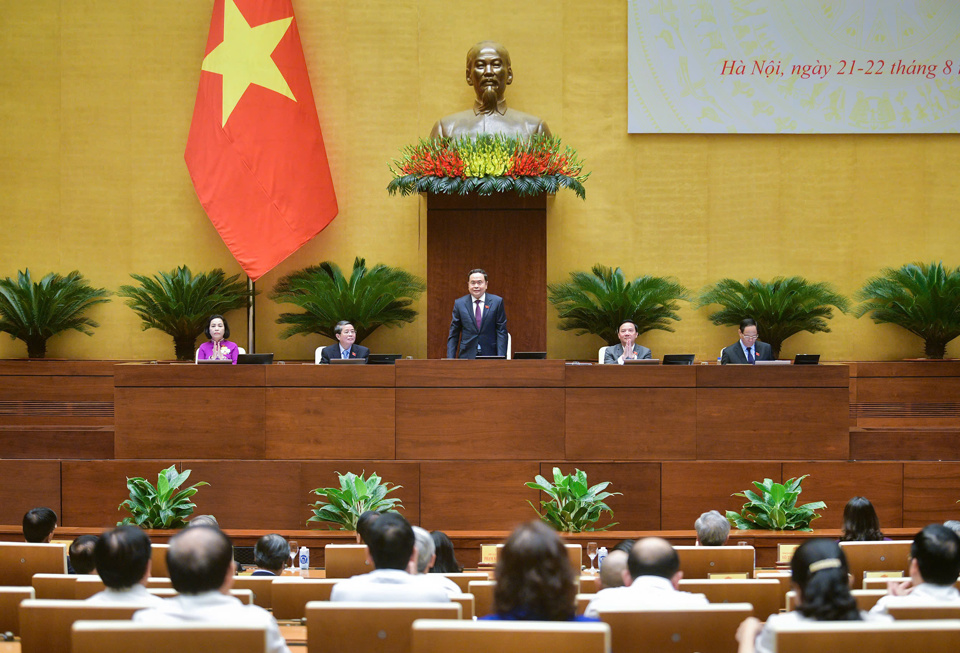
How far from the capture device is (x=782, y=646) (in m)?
2.10

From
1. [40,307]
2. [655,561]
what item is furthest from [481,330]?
[655,561]

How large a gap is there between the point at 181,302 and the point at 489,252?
3080 mm

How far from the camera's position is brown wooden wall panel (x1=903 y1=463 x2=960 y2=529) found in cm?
665

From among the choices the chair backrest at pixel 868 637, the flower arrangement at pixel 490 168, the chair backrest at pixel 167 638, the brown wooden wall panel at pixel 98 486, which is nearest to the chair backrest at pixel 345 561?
the chair backrest at pixel 167 638

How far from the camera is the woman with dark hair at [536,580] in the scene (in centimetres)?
220

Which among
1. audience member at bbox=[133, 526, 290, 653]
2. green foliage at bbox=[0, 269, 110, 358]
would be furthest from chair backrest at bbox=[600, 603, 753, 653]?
green foliage at bbox=[0, 269, 110, 358]

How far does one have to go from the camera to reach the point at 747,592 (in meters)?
3.26

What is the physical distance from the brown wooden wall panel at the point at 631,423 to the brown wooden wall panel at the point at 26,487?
12.5 feet

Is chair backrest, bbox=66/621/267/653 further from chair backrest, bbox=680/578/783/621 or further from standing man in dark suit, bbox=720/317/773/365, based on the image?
standing man in dark suit, bbox=720/317/773/365

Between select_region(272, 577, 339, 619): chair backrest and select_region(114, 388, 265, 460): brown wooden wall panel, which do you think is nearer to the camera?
select_region(272, 577, 339, 619): chair backrest

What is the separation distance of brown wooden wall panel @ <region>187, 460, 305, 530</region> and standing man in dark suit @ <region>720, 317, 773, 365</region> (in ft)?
11.8

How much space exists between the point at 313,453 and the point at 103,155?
198 inches

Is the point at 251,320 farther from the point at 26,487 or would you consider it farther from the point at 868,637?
the point at 868,637

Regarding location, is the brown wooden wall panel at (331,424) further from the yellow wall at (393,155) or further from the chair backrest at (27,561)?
the yellow wall at (393,155)
